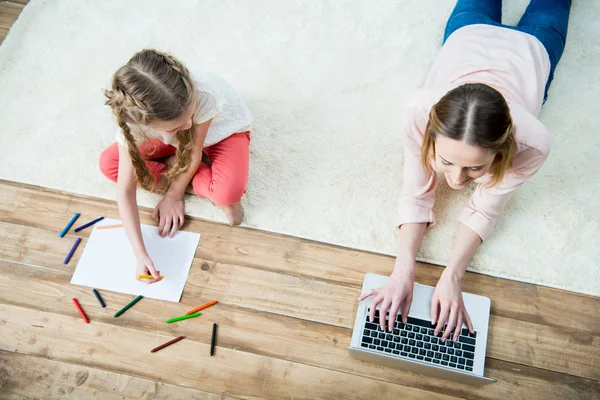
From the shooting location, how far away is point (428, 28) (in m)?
1.56

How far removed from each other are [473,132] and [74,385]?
40.7 inches

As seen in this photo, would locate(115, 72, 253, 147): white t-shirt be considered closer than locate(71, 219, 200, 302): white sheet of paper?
Yes

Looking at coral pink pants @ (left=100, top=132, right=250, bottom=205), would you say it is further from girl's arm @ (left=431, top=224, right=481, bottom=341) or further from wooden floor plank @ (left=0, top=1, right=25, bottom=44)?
wooden floor plank @ (left=0, top=1, right=25, bottom=44)

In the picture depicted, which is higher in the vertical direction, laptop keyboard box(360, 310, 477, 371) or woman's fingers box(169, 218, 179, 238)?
woman's fingers box(169, 218, 179, 238)

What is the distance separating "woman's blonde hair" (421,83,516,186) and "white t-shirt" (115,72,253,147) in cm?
50

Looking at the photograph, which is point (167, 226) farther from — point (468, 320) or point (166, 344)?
point (468, 320)

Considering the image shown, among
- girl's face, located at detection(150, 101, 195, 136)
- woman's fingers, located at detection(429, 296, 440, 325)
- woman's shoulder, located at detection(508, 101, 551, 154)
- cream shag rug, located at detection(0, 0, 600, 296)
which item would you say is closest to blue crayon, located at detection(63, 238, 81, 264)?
cream shag rug, located at detection(0, 0, 600, 296)

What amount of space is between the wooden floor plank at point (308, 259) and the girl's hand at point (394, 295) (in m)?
0.07

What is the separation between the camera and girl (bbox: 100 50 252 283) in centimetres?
94

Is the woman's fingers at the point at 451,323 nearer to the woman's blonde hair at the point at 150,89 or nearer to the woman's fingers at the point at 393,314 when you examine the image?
the woman's fingers at the point at 393,314

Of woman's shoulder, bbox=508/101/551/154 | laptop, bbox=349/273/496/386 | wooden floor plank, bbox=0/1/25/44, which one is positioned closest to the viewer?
woman's shoulder, bbox=508/101/551/154

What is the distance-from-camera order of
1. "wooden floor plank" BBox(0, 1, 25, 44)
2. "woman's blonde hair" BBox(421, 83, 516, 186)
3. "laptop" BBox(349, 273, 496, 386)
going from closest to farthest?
"woman's blonde hair" BBox(421, 83, 516, 186)
"laptop" BBox(349, 273, 496, 386)
"wooden floor plank" BBox(0, 1, 25, 44)

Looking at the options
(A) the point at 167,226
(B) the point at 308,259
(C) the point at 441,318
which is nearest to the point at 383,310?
(C) the point at 441,318

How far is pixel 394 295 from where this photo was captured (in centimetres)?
113
